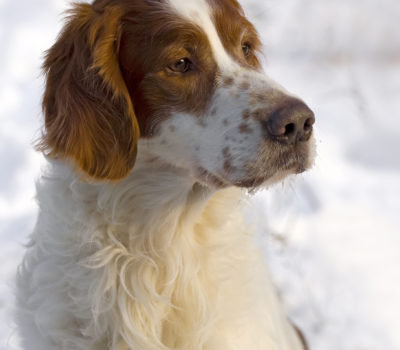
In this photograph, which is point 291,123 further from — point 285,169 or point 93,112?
point 93,112

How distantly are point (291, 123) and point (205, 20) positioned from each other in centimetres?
51

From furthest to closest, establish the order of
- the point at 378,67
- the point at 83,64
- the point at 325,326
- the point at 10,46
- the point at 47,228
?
the point at 378,67, the point at 10,46, the point at 325,326, the point at 47,228, the point at 83,64

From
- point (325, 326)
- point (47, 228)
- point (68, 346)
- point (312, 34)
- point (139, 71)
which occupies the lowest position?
point (325, 326)

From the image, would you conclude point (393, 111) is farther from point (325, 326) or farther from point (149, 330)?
point (149, 330)

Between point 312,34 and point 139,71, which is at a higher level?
point 139,71

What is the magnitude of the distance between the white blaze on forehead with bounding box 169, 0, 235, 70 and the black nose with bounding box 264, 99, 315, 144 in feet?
1.06

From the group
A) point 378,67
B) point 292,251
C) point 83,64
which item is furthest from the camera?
point 378,67

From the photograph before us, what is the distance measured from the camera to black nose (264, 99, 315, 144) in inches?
86.7

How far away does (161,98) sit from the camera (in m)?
2.41

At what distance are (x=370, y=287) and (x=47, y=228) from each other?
8.32 feet

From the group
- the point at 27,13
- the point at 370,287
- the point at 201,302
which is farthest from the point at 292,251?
the point at 27,13

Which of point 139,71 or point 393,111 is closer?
point 139,71

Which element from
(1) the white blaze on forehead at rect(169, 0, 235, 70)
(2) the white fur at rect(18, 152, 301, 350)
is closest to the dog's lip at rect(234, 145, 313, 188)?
(2) the white fur at rect(18, 152, 301, 350)

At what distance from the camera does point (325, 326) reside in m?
4.31
